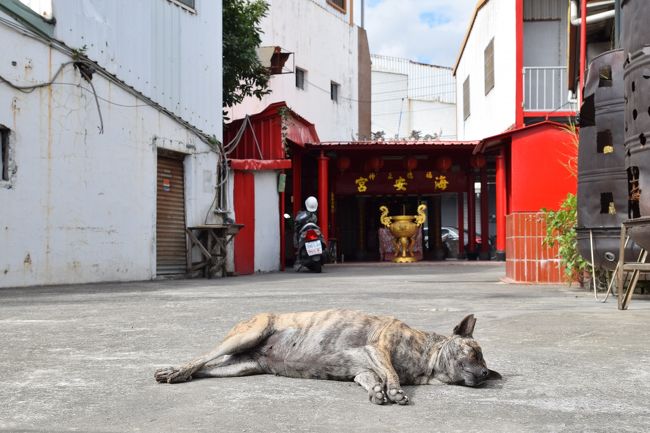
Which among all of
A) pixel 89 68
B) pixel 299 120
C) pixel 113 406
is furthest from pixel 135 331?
pixel 299 120

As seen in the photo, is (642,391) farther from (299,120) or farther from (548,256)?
(299,120)

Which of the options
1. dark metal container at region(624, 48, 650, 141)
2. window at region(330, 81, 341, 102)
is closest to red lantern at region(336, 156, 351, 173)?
window at region(330, 81, 341, 102)

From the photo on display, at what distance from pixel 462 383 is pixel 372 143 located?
16.8 meters

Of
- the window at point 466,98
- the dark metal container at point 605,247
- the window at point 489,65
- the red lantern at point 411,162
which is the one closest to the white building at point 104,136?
the dark metal container at point 605,247

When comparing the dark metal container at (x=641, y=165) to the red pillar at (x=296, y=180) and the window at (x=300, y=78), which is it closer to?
the red pillar at (x=296, y=180)

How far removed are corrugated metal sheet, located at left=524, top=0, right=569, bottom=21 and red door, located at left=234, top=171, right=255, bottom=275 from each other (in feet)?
27.6

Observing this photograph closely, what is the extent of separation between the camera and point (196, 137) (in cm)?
1438

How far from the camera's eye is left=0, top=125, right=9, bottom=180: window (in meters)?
9.97

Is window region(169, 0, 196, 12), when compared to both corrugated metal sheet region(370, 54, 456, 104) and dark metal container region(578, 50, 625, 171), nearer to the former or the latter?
dark metal container region(578, 50, 625, 171)

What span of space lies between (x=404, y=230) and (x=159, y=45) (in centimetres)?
1041

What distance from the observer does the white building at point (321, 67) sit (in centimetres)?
2398

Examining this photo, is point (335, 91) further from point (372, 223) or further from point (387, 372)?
point (387, 372)

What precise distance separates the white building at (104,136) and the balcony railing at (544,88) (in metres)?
7.90

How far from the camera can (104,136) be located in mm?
11727
